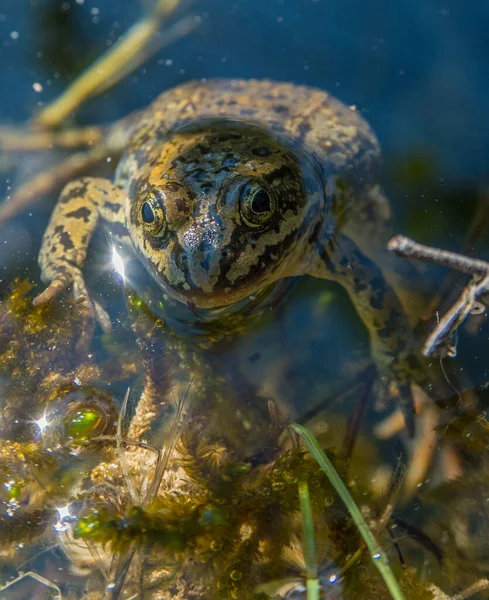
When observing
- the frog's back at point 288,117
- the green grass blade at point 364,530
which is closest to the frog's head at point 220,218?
the frog's back at point 288,117

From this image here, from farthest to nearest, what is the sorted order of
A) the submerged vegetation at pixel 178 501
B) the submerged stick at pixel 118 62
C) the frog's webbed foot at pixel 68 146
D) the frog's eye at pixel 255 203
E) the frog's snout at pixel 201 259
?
the submerged stick at pixel 118 62, the frog's webbed foot at pixel 68 146, the frog's eye at pixel 255 203, the frog's snout at pixel 201 259, the submerged vegetation at pixel 178 501

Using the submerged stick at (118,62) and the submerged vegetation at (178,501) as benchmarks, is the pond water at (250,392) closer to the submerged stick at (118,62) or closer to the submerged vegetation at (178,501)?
the submerged vegetation at (178,501)

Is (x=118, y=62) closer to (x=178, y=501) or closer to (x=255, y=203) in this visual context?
(x=255, y=203)

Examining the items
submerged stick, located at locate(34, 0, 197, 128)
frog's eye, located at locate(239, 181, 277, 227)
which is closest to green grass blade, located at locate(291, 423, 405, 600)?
frog's eye, located at locate(239, 181, 277, 227)

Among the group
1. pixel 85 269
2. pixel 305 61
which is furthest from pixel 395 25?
pixel 85 269

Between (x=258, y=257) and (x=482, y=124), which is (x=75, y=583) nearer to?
(x=258, y=257)

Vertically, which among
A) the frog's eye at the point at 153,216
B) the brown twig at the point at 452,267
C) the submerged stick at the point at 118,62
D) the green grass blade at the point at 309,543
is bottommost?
the green grass blade at the point at 309,543
